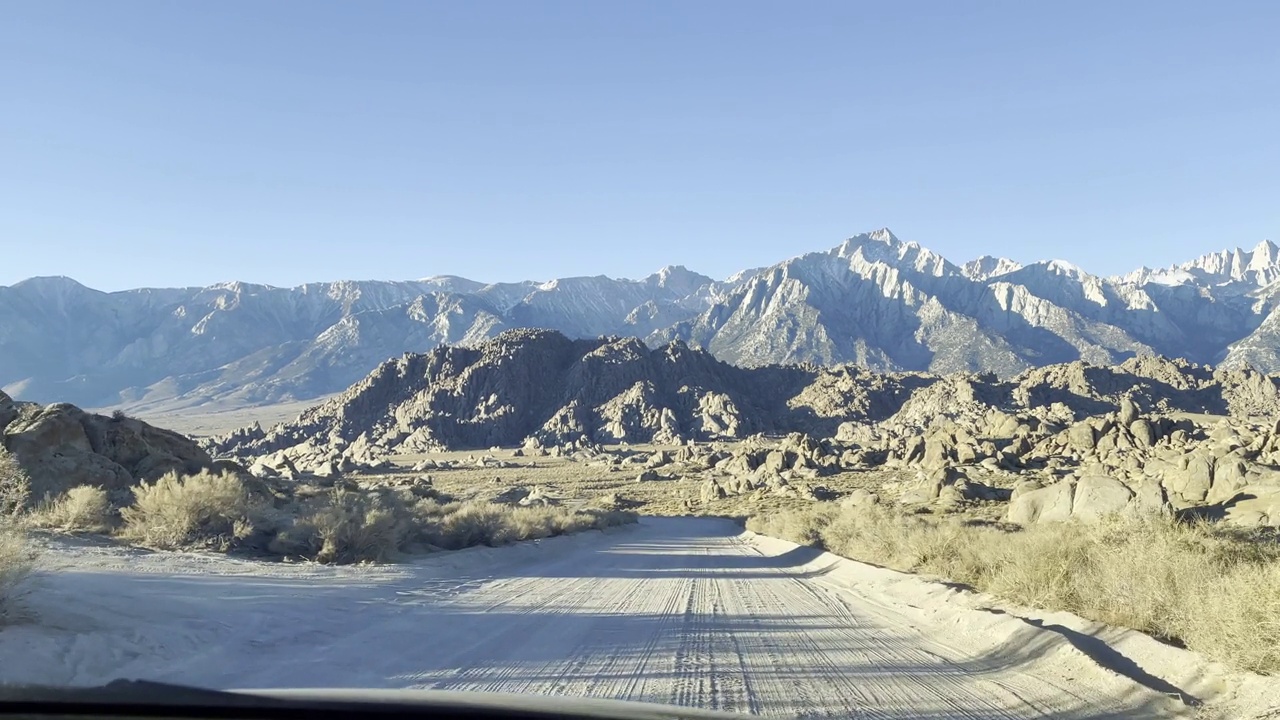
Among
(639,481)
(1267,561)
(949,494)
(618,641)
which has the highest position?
(1267,561)

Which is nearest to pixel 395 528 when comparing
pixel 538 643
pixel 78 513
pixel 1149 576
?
pixel 78 513

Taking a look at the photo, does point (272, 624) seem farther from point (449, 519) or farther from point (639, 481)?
point (639, 481)

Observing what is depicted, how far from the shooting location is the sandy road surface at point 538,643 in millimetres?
6359

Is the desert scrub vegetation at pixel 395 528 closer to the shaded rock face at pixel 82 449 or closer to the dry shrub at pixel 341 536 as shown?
the dry shrub at pixel 341 536

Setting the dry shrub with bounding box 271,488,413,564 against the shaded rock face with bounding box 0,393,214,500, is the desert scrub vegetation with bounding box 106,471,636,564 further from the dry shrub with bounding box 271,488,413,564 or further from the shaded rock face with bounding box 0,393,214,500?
the shaded rock face with bounding box 0,393,214,500

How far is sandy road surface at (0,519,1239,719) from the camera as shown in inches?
250

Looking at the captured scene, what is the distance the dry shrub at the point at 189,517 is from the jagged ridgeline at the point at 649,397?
298 feet

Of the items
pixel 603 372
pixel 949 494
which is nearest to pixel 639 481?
pixel 949 494

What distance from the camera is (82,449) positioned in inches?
695

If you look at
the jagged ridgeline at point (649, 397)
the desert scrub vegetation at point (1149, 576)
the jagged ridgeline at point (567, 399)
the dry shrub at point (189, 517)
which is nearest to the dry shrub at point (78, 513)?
the dry shrub at point (189, 517)

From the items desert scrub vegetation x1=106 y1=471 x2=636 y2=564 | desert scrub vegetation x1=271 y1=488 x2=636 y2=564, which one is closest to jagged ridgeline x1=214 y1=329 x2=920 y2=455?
desert scrub vegetation x1=271 y1=488 x2=636 y2=564

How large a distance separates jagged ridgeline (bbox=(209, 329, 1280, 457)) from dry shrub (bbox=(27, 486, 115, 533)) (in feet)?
304

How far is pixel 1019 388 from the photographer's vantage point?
10806cm

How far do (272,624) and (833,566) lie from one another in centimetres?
1459
